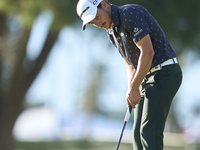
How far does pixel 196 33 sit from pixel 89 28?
8.53ft

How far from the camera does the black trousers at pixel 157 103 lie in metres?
3.71

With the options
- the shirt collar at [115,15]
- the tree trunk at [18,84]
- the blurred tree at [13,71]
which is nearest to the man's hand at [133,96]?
the shirt collar at [115,15]

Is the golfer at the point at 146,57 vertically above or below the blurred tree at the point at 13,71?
above

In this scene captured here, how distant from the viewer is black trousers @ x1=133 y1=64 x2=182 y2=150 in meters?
3.71

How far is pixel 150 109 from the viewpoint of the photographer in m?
3.75

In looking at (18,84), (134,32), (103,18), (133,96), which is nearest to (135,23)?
(134,32)

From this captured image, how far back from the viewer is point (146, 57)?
11.9ft

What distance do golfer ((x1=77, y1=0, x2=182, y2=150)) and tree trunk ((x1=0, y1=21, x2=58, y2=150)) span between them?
7841 mm

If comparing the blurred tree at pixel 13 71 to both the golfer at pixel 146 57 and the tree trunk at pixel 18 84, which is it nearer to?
the tree trunk at pixel 18 84

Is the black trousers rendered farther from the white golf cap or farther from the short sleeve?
the white golf cap

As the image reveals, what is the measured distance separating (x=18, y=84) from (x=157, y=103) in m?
8.43

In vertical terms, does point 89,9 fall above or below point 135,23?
above

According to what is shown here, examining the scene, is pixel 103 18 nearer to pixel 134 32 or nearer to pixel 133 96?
pixel 134 32

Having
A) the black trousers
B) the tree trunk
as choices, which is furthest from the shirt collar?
the tree trunk
